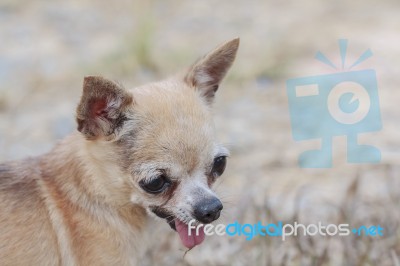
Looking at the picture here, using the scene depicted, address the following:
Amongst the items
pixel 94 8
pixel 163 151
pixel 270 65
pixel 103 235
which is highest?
pixel 94 8

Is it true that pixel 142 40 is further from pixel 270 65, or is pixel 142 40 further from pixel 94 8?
pixel 94 8

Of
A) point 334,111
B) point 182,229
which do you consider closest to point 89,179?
point 182,229

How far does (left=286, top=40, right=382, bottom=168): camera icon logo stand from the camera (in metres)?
7.90

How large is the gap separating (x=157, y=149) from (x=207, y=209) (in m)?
0.49

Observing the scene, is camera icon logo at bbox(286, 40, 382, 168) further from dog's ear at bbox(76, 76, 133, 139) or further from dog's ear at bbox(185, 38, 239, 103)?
dog's ear at bbox(76, 76, 133, 139)

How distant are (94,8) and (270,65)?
3711mm

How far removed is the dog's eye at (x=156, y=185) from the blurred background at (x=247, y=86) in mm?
684

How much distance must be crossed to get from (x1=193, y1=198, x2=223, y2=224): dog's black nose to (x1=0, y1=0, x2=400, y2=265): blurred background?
0.72m

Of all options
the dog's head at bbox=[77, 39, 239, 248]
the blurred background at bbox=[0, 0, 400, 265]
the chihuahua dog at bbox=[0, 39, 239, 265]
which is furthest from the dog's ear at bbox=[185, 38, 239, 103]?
the blurred background at bbox=[0, 0, 400, 265]

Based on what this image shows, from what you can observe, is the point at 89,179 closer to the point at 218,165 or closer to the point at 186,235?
the point at 186,235

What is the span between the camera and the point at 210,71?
543 centimetres

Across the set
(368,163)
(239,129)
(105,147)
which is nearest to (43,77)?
(239,129)

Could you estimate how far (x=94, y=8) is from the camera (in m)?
12.3

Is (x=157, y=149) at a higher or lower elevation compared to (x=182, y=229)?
higher
